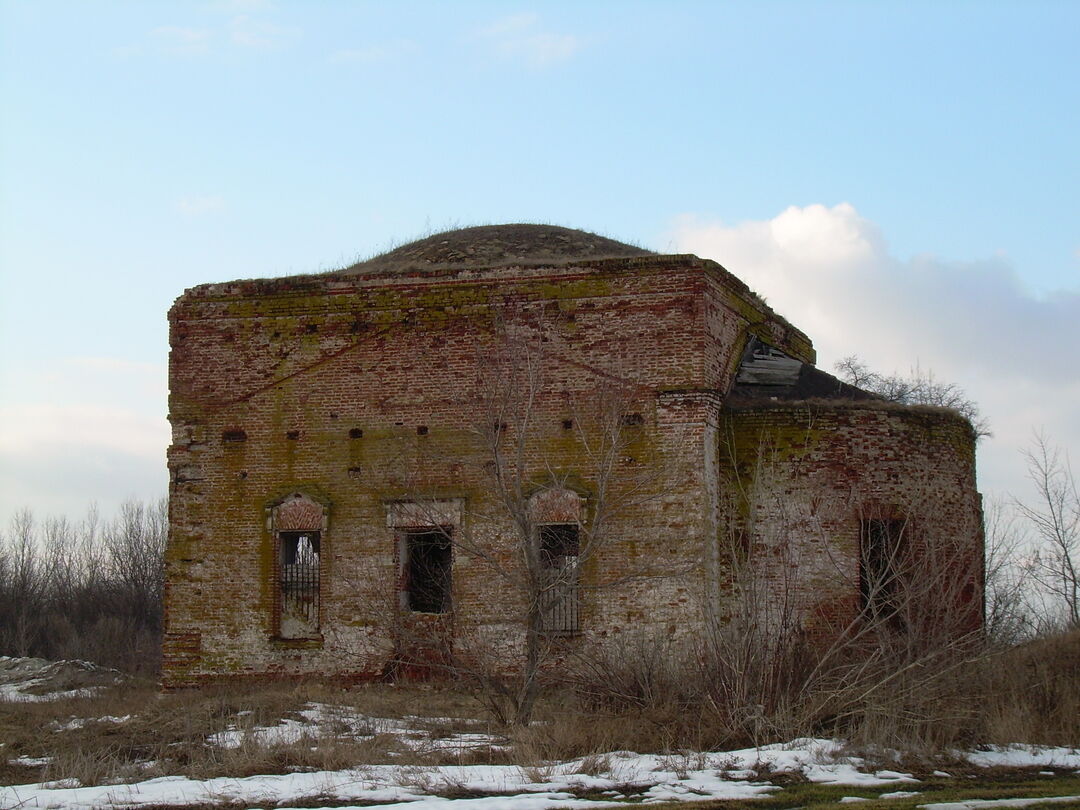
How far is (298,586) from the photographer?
52.4ft

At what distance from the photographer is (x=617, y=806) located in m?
8.11

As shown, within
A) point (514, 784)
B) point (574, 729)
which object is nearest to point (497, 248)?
point (574, 729)

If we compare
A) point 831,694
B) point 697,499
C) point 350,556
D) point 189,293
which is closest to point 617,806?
point 831,694

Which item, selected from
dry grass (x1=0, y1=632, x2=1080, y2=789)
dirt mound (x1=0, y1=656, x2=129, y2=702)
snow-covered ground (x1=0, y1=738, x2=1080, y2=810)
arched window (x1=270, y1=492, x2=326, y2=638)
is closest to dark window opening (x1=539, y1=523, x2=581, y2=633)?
dry grass (x1=0, y1=632, x2=1080, y2=789)

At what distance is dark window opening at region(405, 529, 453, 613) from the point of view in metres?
15.8

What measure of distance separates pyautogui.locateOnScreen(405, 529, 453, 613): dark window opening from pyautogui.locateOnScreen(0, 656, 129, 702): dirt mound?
205 inches

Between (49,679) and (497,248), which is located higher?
(497,248)

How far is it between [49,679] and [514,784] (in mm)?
14722

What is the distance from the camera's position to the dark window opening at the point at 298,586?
15789 millimetres

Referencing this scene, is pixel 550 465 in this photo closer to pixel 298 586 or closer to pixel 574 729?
pixel 298 586

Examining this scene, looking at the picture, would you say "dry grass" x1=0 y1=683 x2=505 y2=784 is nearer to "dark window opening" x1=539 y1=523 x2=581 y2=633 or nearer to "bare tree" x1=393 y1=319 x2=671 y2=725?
"dark window opening" x1=539 y1=523 x2=581 y2=633

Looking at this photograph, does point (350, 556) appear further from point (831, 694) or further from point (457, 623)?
point (831, 694)

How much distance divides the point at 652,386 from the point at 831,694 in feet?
17.9

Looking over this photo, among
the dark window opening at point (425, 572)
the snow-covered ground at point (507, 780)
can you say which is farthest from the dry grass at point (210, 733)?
the dark window opening at point (425, 572)
